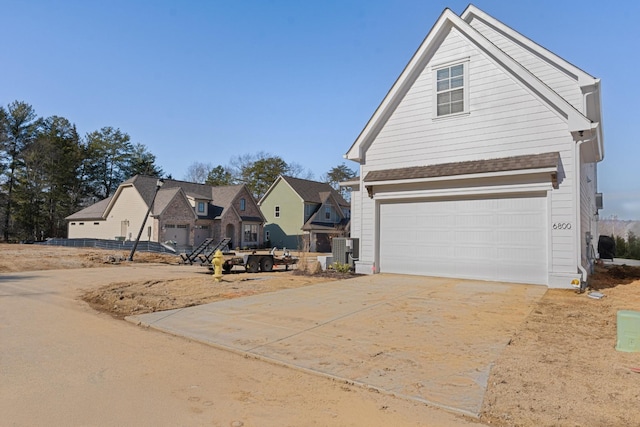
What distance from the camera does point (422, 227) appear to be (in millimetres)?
12828

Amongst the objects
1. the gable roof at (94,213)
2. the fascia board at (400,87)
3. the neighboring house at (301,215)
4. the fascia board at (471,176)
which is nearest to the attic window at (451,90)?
the fascia board at (400,87)

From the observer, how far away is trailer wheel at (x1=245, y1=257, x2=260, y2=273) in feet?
53.2

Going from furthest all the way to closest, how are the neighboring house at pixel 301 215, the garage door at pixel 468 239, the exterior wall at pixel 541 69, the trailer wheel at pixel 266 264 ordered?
the neighboring house at pixel 301 215
the trailer wheel at pixel 266 264
the exterior wall at pixel 541 69
the garage door at pixel 468 239

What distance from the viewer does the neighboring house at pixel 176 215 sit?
114ft

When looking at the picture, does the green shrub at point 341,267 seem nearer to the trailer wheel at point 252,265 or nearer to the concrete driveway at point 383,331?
the concrete driveway at point 383,331

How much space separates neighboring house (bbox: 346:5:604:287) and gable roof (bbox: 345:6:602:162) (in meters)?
0.03

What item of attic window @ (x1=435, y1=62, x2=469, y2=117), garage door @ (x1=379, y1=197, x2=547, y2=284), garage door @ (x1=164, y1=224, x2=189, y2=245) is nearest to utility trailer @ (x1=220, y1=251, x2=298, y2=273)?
garage door @ (x1=379, y1=197, x2=547, y2=284)

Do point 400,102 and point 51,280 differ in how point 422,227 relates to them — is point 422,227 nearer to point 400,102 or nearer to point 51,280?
point 400,102

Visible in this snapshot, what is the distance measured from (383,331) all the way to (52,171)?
5516 cm

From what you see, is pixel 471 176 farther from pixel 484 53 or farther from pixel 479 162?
pixel 484 53

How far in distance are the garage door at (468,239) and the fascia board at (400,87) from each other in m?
2.38

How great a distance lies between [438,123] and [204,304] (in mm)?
9045

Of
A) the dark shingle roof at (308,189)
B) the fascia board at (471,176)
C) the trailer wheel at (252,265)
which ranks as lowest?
the trailer wheel at (252,265)

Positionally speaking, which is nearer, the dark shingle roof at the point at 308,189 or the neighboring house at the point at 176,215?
the neighboring house at the point at 176,215
